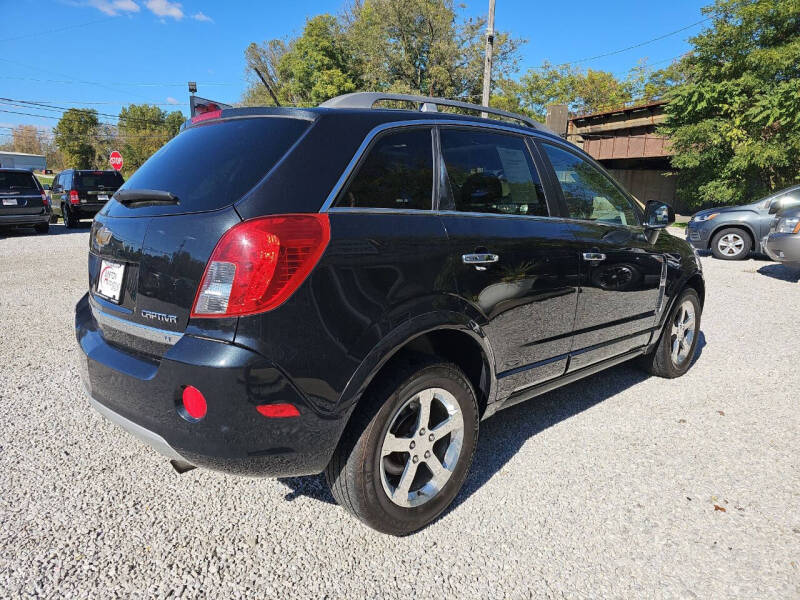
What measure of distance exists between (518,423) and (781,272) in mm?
9047

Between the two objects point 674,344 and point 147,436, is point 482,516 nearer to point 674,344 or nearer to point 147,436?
point 147,436

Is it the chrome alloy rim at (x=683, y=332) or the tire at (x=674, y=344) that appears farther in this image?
the chrome alloy rim at (x=683, y=332)

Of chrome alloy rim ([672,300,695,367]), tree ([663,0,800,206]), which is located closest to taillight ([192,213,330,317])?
chrome alloy rim ([672,300,695,367])

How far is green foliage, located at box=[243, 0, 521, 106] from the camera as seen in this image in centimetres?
3756

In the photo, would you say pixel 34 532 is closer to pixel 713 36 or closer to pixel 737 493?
pixel 737 493

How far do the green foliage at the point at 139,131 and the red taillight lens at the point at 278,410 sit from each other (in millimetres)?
84571

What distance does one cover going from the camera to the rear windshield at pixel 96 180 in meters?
15.2

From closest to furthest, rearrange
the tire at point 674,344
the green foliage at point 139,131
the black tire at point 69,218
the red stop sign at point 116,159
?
1. the tire at point 674,344
2. the black tire at point 69,218
3. the red stop sign at point 116,159
4. the green foliage at point 139,131

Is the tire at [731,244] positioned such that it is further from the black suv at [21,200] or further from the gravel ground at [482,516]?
the black suv at [21,200]

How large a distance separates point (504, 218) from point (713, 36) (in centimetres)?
1946

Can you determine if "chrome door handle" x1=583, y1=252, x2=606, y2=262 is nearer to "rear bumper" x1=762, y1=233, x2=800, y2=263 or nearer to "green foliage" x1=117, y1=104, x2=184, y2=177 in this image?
"rear bumper" x1=762, y1=233, x2=800, y2=263

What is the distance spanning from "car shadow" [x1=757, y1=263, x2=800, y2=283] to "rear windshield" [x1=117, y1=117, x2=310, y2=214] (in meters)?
Result: 9.80

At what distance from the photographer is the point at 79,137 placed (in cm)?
6975

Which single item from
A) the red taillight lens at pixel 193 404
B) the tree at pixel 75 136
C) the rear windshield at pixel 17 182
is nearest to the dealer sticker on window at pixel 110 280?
the red taillight lens at pixel 193 404
